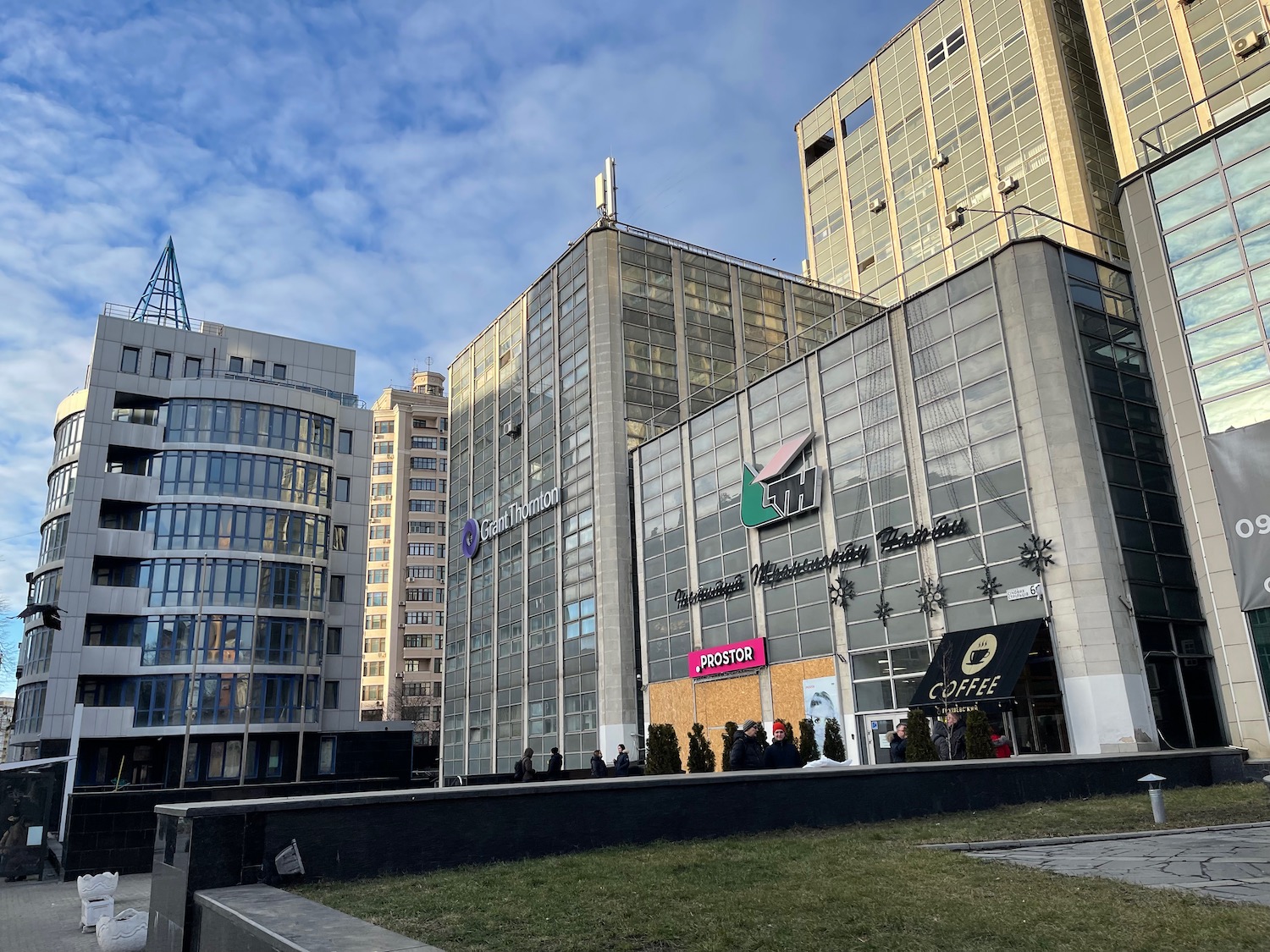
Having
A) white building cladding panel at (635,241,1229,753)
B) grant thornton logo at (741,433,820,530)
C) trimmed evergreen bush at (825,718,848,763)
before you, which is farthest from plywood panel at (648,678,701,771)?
trimmed evergreen bush at (825,718,848,763)

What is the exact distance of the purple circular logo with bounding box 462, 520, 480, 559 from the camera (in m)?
60.2

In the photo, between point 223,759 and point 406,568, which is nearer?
point 223,759

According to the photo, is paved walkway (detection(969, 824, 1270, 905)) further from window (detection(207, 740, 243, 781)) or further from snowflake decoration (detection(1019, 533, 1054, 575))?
window (detection(207, 740, 243, 781))

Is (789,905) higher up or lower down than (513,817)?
lower down

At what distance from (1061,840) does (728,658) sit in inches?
1059

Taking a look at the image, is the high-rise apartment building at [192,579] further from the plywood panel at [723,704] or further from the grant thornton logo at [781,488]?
the grant thornton logo at [781,488]

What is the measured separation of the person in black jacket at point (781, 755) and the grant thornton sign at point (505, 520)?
34.5 metres

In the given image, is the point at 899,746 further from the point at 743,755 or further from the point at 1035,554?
the point at 743,755

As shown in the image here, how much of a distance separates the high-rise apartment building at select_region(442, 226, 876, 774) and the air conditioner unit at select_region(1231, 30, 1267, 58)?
73.5 feet

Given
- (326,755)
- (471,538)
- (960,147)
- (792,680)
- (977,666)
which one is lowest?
(326,755)

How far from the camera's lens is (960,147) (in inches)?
2457

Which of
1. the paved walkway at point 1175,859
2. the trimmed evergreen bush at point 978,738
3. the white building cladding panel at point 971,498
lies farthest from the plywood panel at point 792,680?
the paved walkway at point 1175,859

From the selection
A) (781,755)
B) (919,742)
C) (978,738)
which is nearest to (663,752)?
(919,742)

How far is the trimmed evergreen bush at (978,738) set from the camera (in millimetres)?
22828
